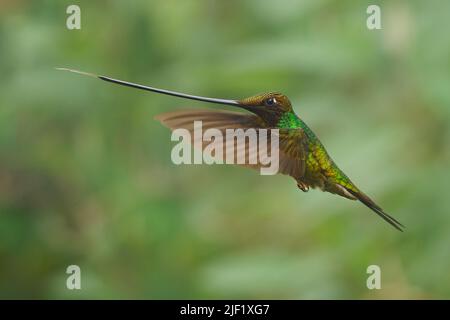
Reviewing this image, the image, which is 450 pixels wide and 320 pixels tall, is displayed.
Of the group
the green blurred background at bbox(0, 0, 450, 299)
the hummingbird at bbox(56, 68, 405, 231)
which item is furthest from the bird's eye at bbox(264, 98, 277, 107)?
the green blurred background at bbox(0, 0, 450, 299)

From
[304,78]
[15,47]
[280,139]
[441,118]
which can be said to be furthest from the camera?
[15,47]

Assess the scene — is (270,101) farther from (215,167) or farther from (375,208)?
(215,167)

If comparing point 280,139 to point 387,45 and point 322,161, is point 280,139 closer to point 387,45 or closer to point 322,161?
point 322,161

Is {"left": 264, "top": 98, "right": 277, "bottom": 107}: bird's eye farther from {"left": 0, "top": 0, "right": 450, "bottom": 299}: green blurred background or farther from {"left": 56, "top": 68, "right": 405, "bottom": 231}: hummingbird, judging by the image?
{"left": 0, "top": 0, "right": 450, "bottom": 299}: green blurred background

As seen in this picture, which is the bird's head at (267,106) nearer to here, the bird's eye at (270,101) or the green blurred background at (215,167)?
the bird's eye at (270,101)

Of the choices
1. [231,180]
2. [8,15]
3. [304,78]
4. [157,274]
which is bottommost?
[157,274]

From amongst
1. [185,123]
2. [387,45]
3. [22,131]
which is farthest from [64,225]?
[185,123]

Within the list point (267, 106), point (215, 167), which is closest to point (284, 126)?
point (267, 106)
